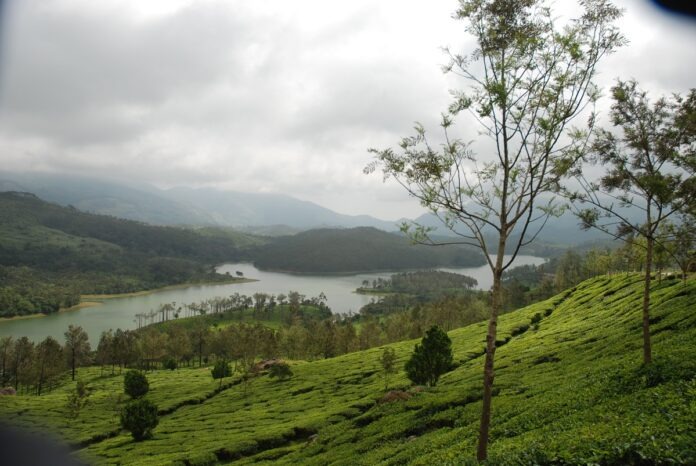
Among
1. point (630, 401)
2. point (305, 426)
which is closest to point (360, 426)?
point (305, 426)

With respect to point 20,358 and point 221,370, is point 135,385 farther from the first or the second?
point 20,358

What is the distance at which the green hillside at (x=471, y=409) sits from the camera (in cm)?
1545

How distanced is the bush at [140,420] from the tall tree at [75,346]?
7931 centimetres

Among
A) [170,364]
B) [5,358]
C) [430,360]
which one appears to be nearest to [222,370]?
[170,364]

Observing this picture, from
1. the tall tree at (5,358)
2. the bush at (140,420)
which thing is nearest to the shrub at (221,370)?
the bush at (140,420)

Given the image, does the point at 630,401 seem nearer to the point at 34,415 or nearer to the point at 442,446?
the point at 442,446

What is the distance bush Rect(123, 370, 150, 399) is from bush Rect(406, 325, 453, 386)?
6020cm

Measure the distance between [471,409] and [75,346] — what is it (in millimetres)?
129176

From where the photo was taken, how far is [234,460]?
36844 mm

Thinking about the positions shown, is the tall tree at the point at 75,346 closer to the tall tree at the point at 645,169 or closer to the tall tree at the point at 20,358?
→ the tall tree at the point at 20,358

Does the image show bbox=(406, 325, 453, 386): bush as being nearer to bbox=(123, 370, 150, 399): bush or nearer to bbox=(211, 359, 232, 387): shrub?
bbox=(211, 359, 232, 387): shrub

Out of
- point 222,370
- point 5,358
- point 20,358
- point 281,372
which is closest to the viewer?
point 281,372

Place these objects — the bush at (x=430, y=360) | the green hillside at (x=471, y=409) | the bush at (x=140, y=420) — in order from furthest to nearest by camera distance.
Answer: the bush at (x=140, y=420) < the bush at (x=430, y=360) < the green hillside at (x=471, y=409)

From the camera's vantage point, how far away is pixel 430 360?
47312 mm
